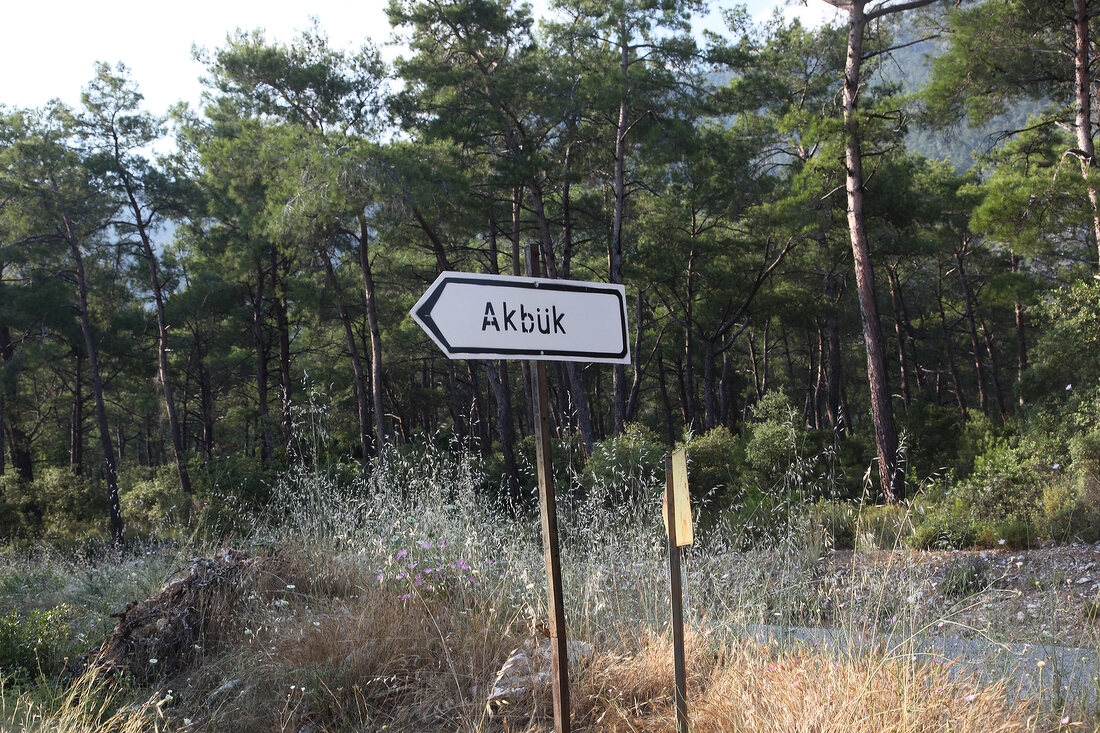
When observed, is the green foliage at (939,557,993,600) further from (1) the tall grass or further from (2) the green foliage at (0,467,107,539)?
(2) the green foliage at (0,467,107,539)

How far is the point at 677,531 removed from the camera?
2158mm

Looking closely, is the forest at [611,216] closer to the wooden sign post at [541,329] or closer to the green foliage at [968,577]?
the green foliage at [968,577]

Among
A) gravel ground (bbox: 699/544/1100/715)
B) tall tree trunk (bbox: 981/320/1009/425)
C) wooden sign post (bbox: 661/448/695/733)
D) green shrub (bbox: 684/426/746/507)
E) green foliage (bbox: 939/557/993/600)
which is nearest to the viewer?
wooden sign post (bbox: 661/448/695/733)

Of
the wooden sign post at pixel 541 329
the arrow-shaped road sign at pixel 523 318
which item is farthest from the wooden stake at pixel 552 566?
the arrow-shaped road sign at pixel 523 318

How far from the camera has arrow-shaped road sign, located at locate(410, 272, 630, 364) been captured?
210 cm

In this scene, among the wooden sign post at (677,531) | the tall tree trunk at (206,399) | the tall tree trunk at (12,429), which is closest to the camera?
the wooden sign post at (677,531)

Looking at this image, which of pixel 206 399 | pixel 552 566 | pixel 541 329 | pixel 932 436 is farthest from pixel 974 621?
pixel 206 399

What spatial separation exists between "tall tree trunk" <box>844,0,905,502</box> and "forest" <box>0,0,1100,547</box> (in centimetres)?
5

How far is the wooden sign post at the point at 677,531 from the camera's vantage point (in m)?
2.10

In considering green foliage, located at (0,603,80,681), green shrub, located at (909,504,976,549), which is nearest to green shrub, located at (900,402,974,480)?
green shrub, located at (909,504,976,549)

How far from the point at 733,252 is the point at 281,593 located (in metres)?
18.1

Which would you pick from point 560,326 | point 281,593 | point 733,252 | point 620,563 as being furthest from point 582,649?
point 733,252

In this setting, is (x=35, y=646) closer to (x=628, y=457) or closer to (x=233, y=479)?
(x=628, y=457)

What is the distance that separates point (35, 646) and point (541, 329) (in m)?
3.32
